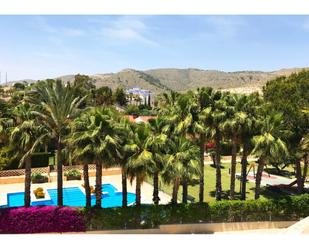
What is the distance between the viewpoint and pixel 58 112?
22.1 meters

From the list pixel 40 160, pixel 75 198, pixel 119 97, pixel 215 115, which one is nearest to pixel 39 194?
pixel 75 198

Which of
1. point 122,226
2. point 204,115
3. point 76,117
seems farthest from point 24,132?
point 204,115

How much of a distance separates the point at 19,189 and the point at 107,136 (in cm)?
1669

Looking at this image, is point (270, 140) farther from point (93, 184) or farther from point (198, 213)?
point (93, 184)

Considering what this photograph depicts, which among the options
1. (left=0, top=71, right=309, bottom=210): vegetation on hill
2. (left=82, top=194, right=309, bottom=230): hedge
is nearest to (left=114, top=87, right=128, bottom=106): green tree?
(left=0, top=71, right=309, bottom=210): vegetation on hill

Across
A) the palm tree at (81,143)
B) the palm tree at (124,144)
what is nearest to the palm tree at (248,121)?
the palm tree at (124,144)

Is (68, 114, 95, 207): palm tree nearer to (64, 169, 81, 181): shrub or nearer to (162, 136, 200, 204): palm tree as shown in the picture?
(162, 136, 200, 204): palm tree

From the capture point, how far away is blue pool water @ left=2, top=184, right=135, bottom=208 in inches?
1182

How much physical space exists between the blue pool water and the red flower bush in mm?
8485

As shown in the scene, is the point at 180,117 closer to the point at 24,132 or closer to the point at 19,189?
the point at 24,132

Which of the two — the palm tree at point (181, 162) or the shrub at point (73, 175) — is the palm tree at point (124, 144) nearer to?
the palm tree at point (181, 162)

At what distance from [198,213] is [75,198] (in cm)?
1349

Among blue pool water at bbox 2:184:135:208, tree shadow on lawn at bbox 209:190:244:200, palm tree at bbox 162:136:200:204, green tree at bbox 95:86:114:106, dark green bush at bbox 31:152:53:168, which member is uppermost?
green tree at bbox 95:86:114:106

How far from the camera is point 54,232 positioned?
69.5 feet
